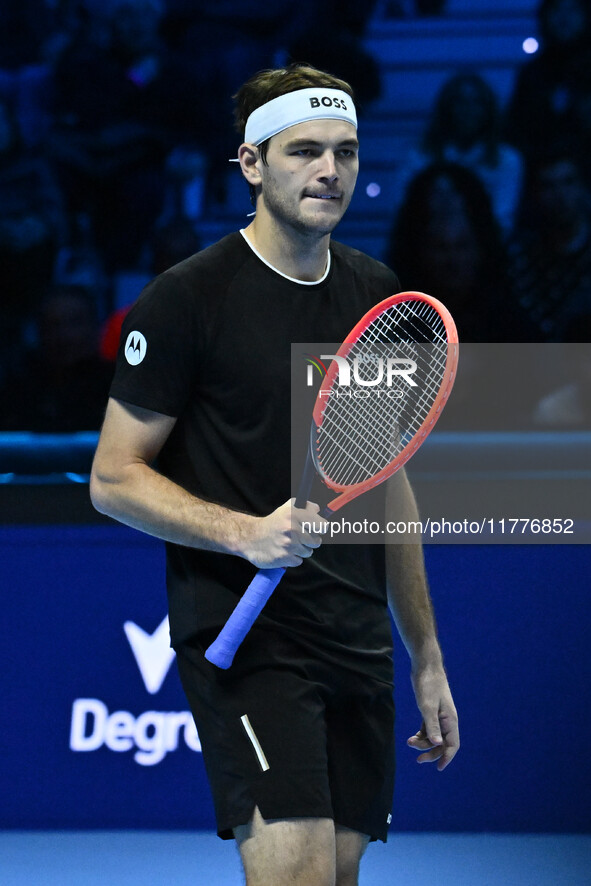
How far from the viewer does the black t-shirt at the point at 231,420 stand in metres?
2.23

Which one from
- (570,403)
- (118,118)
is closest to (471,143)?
(570,403)

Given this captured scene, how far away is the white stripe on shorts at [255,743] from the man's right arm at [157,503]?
1.00 ft

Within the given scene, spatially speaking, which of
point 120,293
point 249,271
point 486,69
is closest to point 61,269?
point 120,293

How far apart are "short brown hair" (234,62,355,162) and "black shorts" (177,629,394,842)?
3.15 ft

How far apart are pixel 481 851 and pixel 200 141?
3.60m

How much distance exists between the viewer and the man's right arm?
2.03 meters

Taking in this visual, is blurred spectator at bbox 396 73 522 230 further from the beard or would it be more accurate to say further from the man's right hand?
the man's right hand

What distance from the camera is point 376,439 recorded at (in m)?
2.43

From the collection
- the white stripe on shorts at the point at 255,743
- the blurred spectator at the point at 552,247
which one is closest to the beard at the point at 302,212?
the white stripe on shorts at the point at 255,743

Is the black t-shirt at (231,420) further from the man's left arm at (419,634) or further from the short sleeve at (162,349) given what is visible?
the man's left arm at (419,634)

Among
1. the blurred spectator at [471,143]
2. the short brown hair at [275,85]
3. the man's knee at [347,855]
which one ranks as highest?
the blurred spectator at [471,143]

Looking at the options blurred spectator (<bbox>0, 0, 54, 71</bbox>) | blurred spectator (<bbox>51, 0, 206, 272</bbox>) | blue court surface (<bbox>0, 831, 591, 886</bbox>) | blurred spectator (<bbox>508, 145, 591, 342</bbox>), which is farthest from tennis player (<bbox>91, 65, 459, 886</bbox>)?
blurred spectator (<bbox>0, 0, 54, 71</bbox>)

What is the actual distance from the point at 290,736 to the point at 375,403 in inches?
26.3

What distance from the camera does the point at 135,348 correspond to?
2219mm
